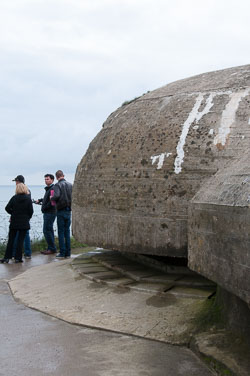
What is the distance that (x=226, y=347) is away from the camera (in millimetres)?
3861

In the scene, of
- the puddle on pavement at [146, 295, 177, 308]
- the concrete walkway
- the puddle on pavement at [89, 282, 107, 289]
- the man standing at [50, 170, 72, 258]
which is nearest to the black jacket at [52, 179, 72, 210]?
the man standing at [50, 170, 72, 258]

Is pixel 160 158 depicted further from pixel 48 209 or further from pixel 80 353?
pixel 48 209

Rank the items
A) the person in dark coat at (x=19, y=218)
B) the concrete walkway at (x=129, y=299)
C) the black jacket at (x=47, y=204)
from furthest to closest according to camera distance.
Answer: the black jacket at (x=47, y=204)
the person in dark coat at (x=19, y=218)
the concrete walkway at (x=129, y=299)

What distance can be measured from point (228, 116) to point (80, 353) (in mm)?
3074

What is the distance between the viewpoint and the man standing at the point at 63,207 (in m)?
9.23

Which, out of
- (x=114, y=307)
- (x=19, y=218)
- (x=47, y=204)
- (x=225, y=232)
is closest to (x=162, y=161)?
(x=114, y=307)

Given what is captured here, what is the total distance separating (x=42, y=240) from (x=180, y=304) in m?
7.33

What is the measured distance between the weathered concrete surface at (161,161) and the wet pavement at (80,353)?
48.6 inches

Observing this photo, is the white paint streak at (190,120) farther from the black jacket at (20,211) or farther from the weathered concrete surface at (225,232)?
the black jacket at (20,211)

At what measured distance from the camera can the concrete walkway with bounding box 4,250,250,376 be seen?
4395mm

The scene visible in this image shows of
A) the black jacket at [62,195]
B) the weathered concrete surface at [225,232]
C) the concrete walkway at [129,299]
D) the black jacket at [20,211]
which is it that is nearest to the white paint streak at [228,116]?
the weathered concrete surface at [225,232]

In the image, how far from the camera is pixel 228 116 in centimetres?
550

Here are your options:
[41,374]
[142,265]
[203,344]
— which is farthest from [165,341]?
[142,265]

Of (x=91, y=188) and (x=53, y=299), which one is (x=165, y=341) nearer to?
(x=53, y=299)
